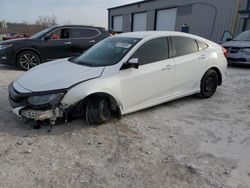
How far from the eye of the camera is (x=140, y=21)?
89.6 ft

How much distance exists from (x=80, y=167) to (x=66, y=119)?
110 cm

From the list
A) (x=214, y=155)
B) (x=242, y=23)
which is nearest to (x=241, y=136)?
(x=214, y=155)

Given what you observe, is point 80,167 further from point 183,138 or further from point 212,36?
point 212,36

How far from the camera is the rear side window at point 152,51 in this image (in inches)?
169

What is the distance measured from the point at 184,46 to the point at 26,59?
18.9ft

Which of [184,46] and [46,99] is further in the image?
[184,46]

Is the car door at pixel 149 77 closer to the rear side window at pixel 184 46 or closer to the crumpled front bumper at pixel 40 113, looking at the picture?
the rear side window at pixel 184 46

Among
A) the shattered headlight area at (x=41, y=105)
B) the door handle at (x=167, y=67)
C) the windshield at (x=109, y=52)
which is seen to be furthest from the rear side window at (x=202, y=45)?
the shattered headlight area at (x=41, y=105)

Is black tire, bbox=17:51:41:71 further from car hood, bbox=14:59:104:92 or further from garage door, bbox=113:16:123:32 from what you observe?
garage door, bbox=113:16:123:32

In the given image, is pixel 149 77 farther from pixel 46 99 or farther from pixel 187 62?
pixel 46 99

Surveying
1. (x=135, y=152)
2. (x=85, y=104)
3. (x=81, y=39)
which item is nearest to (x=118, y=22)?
(x=81, y=39)

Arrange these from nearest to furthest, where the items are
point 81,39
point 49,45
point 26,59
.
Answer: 1. point 26,59
2. point 49,45
3. point 81,39

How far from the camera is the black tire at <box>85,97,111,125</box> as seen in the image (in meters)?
3.83

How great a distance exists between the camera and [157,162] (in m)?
3.03
